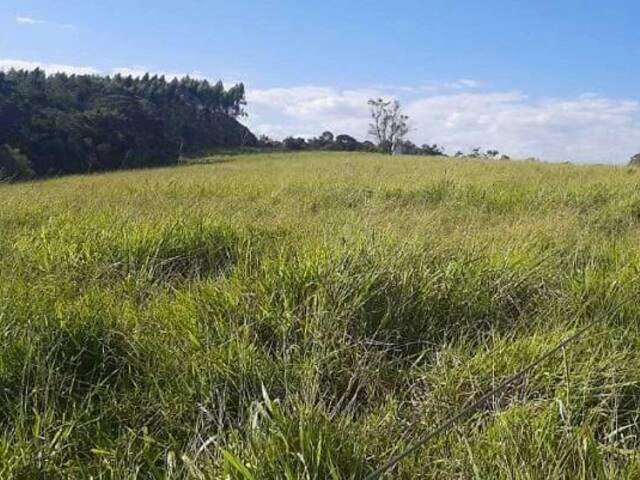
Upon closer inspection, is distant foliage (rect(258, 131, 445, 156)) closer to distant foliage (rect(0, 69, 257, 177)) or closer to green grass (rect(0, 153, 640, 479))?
distant foliage (rect(0, 69, 257, 177))

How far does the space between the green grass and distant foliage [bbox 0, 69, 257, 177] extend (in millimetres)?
6093

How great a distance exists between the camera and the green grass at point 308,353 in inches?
67.1

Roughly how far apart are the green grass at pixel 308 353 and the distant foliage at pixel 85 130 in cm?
609

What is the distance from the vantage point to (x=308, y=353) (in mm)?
2352

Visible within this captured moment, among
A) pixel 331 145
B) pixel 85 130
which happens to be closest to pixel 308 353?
pixel 85 130

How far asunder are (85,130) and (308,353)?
92.6ft

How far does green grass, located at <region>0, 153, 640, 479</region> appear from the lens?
1.71 meters

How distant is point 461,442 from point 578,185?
7908 mm

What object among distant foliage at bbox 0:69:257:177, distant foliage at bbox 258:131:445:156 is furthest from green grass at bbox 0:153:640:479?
distant foliage at bbox 258:131:445:156

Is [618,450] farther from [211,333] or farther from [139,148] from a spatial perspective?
[139,148]

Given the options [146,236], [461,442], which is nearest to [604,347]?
[461,442]

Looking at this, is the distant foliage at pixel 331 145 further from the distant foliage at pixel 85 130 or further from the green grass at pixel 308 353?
the green grass at pixel 308 353

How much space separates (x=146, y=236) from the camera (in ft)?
12.5

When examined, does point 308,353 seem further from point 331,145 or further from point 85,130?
point 331,145
